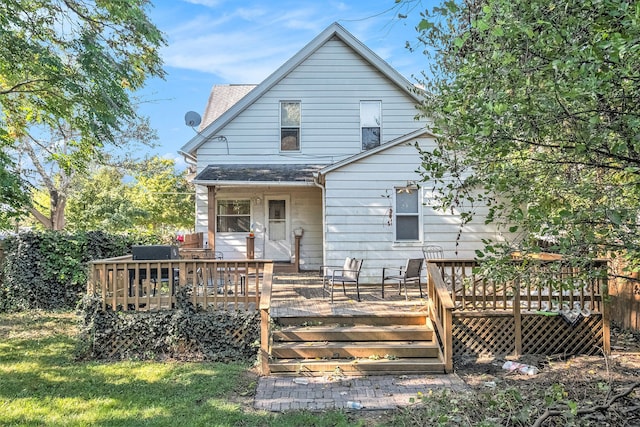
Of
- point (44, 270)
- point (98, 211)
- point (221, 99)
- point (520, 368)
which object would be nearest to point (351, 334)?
point (520, 368)

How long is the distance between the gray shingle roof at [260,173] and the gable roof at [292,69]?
1016 millimetres

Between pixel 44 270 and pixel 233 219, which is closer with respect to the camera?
pixel 44 270

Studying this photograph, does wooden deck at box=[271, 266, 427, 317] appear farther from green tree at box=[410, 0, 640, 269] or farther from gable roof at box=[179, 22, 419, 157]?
gable roof at box=[179, 22, 419, 157]

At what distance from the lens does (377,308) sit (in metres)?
7.28

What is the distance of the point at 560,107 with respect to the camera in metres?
2.78

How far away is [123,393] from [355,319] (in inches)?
133

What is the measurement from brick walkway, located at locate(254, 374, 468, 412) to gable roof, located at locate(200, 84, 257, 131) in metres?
10.8

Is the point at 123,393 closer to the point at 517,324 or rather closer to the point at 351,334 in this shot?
the point at 351,334

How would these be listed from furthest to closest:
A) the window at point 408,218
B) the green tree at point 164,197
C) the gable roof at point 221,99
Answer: the green tree at point 164,197 → the gable roof at point 221,99 → the window at point 408,218

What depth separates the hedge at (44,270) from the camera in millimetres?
9133

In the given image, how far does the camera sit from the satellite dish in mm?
12312

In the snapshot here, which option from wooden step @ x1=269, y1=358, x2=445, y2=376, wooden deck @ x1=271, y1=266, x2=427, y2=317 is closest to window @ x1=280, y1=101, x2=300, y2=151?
wooden deck @ x1=271, y1=266, x2=427, y2=317

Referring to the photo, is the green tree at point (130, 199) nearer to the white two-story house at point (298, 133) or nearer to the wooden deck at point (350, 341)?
the white two-story house at point (298, 133)

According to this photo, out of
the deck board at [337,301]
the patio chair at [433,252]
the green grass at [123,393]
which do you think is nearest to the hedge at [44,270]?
the green grass at [123,393]
